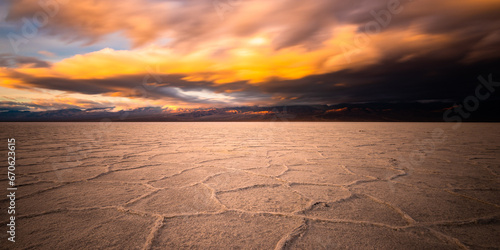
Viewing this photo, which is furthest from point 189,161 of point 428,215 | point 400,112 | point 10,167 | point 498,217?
point 400,112

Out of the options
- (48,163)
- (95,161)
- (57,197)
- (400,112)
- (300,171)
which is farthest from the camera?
(400,112)

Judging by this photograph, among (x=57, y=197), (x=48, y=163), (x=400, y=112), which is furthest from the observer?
(x=400, y=112)

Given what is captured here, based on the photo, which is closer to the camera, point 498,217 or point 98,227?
point 98,227

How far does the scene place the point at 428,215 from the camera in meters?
1.40

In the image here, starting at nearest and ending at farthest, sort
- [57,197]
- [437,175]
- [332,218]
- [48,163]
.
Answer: [332,218], [57,197], [437,175], [48,163]

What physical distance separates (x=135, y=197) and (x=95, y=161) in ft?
6.98

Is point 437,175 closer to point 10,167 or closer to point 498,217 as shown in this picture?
point 498,217

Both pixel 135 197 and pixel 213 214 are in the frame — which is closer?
pixel 213 214

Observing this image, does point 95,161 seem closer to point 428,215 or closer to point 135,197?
point 135,197

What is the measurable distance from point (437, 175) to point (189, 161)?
11.1 feet

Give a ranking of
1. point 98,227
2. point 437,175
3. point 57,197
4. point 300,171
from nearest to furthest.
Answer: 1. point 98,227
2. point 57,197
3. point 437,175
4. point 300,171

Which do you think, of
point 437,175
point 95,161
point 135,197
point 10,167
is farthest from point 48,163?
point 437,175

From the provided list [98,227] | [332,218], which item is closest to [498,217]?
[332,218]

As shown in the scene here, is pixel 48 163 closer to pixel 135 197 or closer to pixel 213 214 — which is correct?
pixel 135 197
